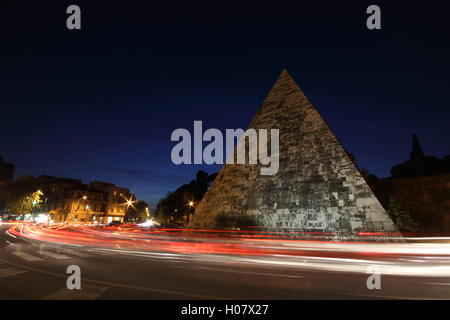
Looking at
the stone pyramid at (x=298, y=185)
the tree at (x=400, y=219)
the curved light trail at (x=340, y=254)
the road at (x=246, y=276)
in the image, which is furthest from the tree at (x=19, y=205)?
the tree at (x=400, y=219)

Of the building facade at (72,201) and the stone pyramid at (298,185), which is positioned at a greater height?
the stone pyramid at (298,185)

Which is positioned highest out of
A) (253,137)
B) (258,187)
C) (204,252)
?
(253,137)

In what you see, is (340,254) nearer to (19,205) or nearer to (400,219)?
(400,219)

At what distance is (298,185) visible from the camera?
12727 millimetres

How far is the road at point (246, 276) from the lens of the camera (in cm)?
375

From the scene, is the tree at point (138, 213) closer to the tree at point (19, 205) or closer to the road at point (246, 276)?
the tree at point (19, 205)

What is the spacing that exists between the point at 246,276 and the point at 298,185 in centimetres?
853

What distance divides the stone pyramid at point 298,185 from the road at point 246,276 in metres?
3.85

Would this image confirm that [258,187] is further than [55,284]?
Yes
